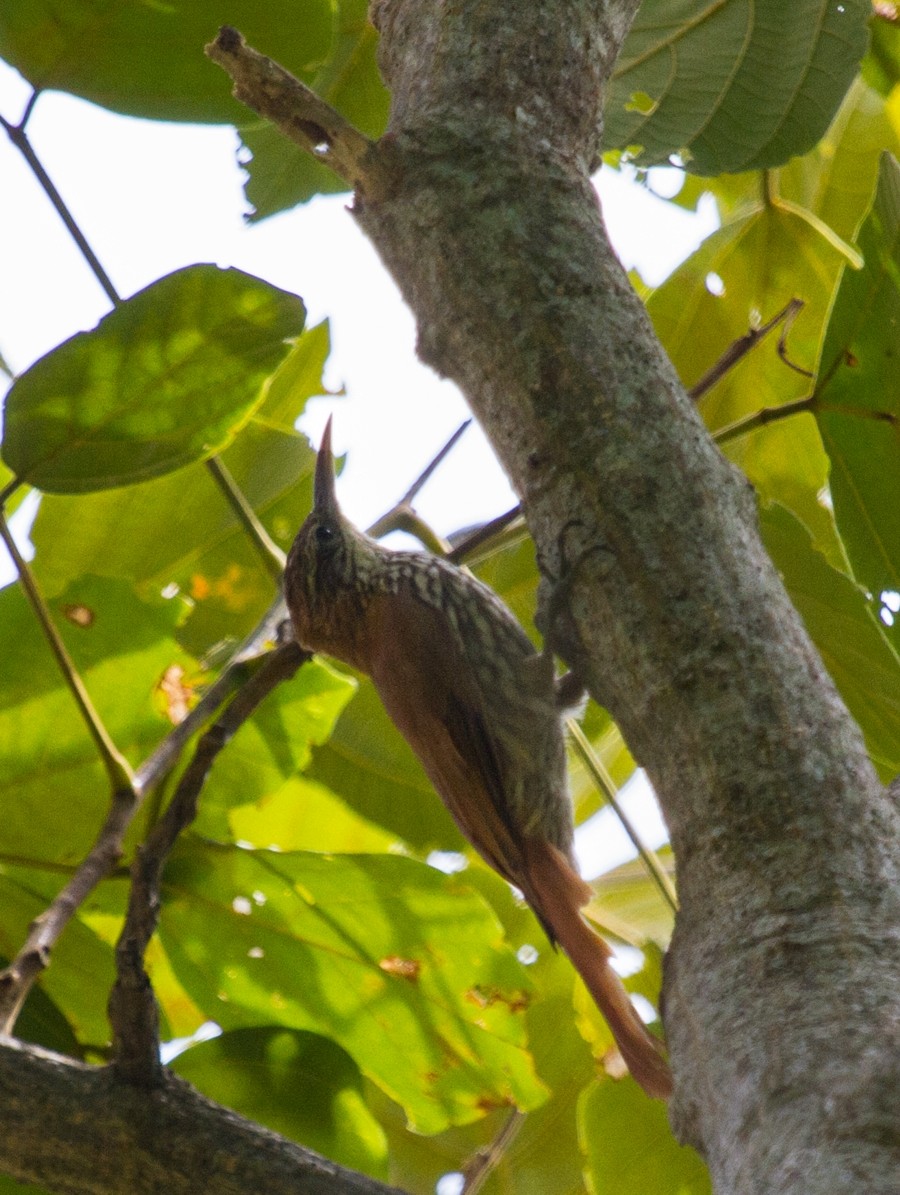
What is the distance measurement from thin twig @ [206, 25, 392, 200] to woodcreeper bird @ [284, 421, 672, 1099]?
1.02m

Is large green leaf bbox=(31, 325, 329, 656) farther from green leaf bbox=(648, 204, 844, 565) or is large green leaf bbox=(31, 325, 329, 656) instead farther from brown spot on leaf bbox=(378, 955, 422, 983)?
green leaf bbox=(648, 204, 844, 565)

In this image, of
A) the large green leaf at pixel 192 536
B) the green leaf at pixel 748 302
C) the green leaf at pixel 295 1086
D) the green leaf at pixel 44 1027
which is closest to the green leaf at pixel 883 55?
the green leaf at pixel 748 302

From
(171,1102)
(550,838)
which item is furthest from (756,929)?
(550,838)

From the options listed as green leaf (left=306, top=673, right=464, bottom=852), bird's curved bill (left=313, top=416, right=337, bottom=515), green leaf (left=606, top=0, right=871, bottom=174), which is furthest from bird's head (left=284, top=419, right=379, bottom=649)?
green leaf (left=606, top=0, right=871, bottom=174)

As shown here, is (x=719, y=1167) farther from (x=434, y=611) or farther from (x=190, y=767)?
(x=434, y=611)

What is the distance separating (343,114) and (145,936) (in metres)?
2.12

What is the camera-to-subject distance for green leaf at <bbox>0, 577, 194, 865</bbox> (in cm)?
223

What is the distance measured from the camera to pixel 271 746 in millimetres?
2336

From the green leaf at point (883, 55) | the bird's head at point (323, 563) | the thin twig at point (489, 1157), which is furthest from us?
the bird's head at point (323, 563)

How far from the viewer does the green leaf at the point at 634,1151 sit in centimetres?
223

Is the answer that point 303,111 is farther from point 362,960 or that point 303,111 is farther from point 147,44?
point 362,960

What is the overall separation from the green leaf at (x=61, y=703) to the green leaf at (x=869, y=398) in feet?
3.85

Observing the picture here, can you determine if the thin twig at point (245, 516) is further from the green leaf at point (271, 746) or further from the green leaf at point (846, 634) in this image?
the green leaf at point (846, 634)

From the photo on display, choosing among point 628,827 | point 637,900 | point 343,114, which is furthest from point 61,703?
point 343,114
